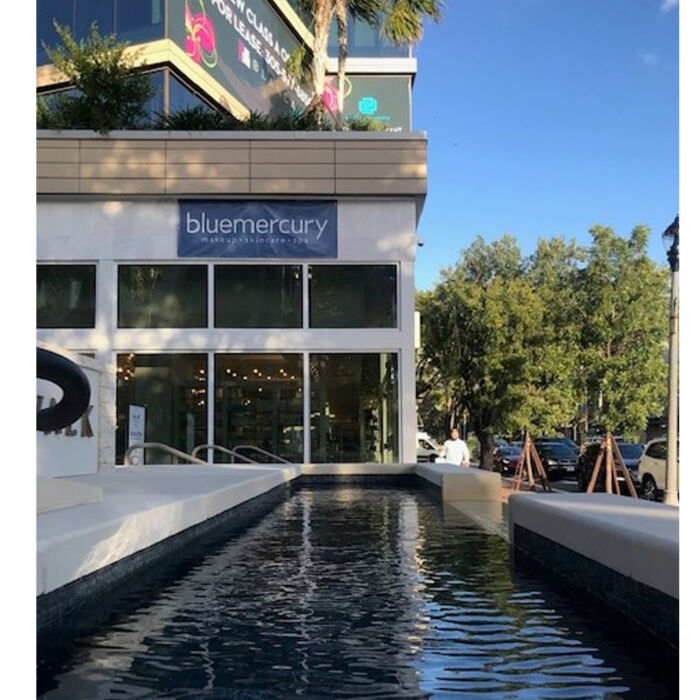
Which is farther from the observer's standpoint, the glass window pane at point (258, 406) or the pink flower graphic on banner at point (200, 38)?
the pink flower graphic on banner at point (200, 38)

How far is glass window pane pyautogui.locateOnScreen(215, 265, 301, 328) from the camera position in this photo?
71.3 ft

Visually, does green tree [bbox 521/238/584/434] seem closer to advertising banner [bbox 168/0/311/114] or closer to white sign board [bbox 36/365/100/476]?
advertising banner [bbox 168/0/311/114]

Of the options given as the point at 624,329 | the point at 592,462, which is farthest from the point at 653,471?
the point at 624,329

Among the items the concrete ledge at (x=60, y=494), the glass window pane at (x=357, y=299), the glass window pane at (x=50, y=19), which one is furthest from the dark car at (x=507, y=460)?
the concrete ledge at (x=60, y=494)

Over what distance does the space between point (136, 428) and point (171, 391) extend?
6.72 feet

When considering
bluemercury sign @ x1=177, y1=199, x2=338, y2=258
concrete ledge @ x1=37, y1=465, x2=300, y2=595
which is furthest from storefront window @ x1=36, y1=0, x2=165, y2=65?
concrete ledge @ x1=37, y1=465, x2=300, y2=595

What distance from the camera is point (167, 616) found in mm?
5094

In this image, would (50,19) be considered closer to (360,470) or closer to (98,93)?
(98,93)

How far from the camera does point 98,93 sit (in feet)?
71.2

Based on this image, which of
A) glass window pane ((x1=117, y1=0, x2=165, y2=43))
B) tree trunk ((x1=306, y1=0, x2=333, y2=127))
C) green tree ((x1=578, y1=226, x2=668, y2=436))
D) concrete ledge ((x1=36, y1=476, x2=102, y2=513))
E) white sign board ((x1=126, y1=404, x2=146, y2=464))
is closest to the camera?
concrete ledge ((x1=36, y1=476, x2=102, y2=513))

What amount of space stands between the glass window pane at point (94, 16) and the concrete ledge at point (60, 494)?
70.6 ft

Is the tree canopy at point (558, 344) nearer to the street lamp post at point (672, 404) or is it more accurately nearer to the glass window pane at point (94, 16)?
the street lamp post at point (672, 404)

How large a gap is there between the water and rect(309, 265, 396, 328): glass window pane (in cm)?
1441

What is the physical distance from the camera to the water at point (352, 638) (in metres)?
3.78
